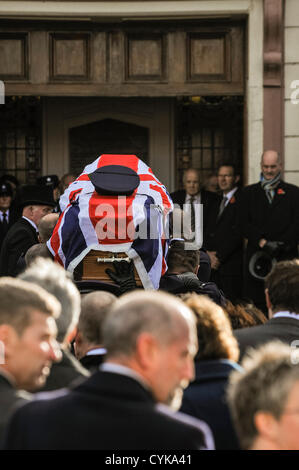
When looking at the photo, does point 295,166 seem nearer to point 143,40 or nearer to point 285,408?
point 143,40

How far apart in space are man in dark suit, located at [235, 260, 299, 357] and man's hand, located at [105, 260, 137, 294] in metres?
1.67

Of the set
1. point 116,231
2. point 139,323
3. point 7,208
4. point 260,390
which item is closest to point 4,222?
point 7,208

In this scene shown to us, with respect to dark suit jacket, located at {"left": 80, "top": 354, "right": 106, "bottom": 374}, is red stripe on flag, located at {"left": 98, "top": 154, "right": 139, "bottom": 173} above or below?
above

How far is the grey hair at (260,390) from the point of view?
2554mm

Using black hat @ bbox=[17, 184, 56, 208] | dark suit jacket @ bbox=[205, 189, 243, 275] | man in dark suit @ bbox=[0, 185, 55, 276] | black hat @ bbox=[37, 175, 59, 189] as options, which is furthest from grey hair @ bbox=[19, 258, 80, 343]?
black hat @ bbox=[37, 175, 59, 189]

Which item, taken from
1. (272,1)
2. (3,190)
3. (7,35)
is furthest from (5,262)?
(272,1)

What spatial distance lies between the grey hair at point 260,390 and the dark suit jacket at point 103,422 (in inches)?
4.7

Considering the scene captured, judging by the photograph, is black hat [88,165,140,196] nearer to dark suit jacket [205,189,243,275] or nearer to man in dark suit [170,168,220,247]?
dark suit jacket [205,189,243,275]

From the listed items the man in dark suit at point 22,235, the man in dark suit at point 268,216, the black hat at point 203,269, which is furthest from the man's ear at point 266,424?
the man in dark suit at point 268,216

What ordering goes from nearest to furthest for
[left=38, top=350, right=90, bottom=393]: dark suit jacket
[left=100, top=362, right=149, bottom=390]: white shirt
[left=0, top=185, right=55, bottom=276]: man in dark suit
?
[left=100, top=362, right=149, bottom=390]: white shirt
[left=38, top=350, right=90, bottom=393]: dark suit jacket
[left=0, top=185, right=55, bottom=276]: man in dark suit

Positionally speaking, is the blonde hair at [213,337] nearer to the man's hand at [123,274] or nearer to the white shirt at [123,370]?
the white shirt at [123,370]

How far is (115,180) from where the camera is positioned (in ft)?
21.4

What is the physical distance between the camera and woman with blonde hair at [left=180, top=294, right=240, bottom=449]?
3.21m

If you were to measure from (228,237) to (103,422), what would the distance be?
698cm
